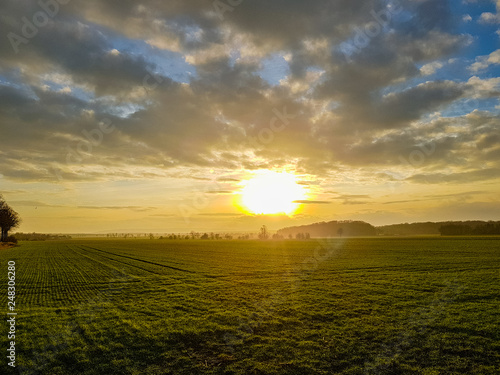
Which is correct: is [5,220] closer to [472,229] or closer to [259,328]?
[259,328]

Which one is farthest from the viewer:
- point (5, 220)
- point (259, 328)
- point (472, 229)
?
point (472, 229)

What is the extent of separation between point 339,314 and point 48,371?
47.3 ft

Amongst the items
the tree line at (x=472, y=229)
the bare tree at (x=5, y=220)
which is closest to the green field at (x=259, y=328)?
the bare tree at (x=5, y=220)

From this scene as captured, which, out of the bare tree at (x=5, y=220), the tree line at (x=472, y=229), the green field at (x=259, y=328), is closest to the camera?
the green field at (x=259, y=328)

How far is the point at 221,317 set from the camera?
58.9 ft

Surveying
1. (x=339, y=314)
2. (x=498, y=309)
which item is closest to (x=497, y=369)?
(x=339, y=314)

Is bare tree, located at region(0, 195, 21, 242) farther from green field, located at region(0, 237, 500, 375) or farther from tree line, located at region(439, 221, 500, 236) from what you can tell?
tree line, located at region(439, 221, 500, 236)

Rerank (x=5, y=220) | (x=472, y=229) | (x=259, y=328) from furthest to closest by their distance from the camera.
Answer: (x=472, y=229), (x=5, y=220), (x=259, y=328)

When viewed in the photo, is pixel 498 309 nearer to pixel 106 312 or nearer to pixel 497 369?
pixel 497 369

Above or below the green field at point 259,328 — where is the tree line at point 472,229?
below

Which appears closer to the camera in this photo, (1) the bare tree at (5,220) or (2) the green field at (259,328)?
(2) the green field at (259,328)

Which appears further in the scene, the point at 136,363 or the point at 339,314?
the point at 339,314

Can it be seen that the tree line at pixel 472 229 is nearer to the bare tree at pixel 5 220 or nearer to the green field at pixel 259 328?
the green field at pixel 259 328

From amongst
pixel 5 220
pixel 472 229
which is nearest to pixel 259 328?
pixel 5 220
